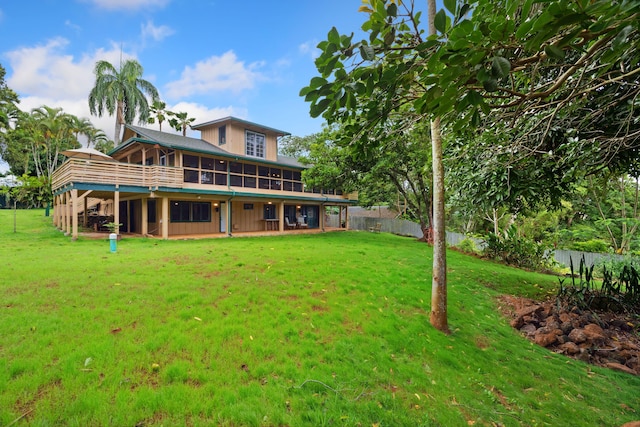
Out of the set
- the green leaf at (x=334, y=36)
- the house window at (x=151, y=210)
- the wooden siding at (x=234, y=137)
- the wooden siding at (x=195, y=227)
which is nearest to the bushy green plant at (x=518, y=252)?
the green leaf at (x=334, y=36)

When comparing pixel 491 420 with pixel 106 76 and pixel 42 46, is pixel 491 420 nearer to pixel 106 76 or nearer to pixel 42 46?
pixel 42 46

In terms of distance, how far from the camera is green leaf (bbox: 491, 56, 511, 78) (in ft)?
4.44

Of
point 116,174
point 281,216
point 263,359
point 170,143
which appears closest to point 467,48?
point 263,359

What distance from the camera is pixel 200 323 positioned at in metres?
3.66

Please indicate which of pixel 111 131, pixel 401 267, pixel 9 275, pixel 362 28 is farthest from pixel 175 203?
pixel 111 131

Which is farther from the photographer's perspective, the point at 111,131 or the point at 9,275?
the point at 111,131

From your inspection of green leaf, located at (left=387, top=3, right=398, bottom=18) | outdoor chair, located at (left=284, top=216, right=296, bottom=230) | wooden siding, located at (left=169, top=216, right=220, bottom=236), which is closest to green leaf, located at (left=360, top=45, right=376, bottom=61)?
green leaf, located at (left=387, top=3, right=398, bottom=18)

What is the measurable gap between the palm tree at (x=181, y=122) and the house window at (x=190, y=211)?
21.8 ft

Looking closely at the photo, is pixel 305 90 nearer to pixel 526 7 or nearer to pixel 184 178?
pixel 526 7

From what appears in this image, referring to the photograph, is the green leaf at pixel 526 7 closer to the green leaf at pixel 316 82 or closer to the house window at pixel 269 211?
the green leaf at pixel 316 82

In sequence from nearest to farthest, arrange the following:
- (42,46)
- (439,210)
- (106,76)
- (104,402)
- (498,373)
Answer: (104,402), (498,373), (439,210), (42,46), (106,76)

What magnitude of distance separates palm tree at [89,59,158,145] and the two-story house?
7.97 m

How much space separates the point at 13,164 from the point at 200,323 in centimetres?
4113

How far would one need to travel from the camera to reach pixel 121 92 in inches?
872
